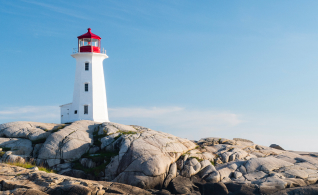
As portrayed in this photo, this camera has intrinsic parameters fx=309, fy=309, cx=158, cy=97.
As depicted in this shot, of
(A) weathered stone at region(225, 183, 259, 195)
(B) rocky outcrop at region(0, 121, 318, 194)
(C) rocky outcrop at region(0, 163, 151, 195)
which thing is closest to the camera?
(C) rocky outcrop at region(0, 163, 151, 195)

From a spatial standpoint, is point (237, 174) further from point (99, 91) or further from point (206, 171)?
point (99, 91)

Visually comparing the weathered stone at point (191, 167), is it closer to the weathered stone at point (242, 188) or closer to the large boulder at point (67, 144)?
the weathered stone at point (242, 188)

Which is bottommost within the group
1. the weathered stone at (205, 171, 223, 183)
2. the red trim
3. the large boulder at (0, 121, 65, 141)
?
the weathered stone at (205, 171, 223, 183)

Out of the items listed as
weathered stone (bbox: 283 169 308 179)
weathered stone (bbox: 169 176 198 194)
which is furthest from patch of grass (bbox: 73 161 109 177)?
weathered stone (bbox: 283 169 308 179)

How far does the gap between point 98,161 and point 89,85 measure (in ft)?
44.9

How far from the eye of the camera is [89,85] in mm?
32469

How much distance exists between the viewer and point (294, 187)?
17.6 meters

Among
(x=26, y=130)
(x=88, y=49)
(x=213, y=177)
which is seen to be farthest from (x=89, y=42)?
(x=213, y=177)

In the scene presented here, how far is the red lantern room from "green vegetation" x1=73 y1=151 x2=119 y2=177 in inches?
591

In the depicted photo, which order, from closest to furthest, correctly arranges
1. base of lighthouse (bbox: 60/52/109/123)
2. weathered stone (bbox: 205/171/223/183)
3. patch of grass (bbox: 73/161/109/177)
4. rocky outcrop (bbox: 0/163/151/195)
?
1. rocky outcrop (bbox: 0/163/151/195)
2. weathered stone (bbox: 205/171/223/183)
3. patch of grass (bbox: 73/161/109/177)
4. base of lighthouse (bbox: 60/52/109/123)

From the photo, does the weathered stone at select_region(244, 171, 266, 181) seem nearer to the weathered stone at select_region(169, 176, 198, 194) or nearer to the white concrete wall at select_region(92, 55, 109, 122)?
the weathered stone at select_region(169, 176, 198, 194)

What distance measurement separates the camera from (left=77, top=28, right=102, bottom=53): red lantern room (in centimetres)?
3303

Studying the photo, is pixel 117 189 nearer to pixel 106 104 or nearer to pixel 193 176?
pixel 193 176

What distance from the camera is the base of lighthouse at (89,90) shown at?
3212 centimetres
